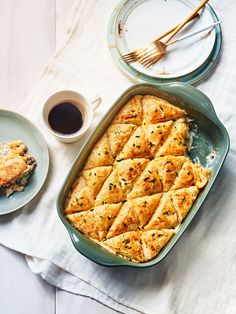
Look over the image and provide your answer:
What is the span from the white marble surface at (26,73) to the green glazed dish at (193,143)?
351 millimetres

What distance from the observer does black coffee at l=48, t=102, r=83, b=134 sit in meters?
2.40

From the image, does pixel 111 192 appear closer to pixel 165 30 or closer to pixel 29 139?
pixel 29 139

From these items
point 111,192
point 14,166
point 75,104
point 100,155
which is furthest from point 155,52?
point 14,166

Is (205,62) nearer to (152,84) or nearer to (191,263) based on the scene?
(152,84)

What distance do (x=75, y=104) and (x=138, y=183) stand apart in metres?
0.49

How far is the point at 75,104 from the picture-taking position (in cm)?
243

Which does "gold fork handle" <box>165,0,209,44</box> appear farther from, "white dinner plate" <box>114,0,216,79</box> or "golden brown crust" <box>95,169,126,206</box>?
"golden brown crust" <box>95,169,126,206</box>

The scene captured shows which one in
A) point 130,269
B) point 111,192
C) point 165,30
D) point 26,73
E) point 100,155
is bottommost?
point 130,269

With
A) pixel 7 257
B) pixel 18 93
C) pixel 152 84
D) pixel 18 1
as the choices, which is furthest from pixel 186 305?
pixel 18 1

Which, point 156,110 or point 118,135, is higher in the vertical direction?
point 156,110

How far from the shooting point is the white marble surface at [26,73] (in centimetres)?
241

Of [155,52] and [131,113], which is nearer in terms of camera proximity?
[131,113]

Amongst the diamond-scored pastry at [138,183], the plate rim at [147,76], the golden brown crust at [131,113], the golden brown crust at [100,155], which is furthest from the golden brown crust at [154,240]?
the plate rim at [147,76]

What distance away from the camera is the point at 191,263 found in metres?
2.42
